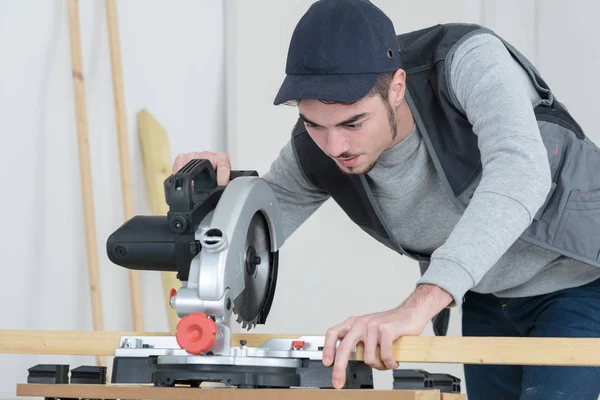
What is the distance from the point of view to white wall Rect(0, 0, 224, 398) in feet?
9.18

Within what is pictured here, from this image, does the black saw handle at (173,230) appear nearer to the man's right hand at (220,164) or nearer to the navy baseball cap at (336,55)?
the man's right hand at (220,164)

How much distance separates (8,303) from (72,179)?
482 millimetres

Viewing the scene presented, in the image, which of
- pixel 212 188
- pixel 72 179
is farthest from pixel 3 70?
pixel 212 188

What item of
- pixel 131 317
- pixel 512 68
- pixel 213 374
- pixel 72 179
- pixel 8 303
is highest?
pixel 512 68

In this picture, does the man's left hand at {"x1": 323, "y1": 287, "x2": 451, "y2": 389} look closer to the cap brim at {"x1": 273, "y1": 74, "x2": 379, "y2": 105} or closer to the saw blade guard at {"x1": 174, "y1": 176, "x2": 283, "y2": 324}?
the saw blade guard at {"x1": 174, "y1": 176, "x2": 283, "y2": 324}

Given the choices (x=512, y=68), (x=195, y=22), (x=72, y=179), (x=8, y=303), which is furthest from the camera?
(x=195, y=22)

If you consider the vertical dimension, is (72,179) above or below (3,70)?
below

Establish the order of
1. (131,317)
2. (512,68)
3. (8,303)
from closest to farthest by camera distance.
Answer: (512,68) < (8,303) < (131,317)

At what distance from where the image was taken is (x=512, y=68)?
1.67 metres

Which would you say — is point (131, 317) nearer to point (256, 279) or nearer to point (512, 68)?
point (256, 279)

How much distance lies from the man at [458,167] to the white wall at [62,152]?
1.13 meters

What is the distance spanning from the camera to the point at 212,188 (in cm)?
152

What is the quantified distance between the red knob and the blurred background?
5.34 ft

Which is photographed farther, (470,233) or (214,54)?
(214,54)
